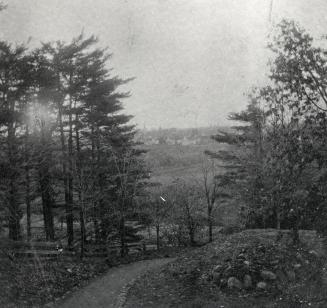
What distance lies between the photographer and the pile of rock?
15530 millimetres

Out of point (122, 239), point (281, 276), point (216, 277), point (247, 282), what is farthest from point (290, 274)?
point (122, 239)

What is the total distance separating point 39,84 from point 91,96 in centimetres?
379

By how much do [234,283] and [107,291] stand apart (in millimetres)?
6135

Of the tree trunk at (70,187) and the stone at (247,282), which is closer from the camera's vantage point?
the stone at (247,282)

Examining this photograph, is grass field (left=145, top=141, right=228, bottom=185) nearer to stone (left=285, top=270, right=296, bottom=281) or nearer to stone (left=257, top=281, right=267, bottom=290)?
stone (left=285, top=270, right=296, bottom=281)

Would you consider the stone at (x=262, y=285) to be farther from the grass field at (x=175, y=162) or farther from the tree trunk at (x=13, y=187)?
the grass field at (x=175, y=162)

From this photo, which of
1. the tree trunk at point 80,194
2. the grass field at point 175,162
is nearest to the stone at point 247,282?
the tree trunk at point 80,194

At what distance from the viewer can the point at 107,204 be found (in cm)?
2916

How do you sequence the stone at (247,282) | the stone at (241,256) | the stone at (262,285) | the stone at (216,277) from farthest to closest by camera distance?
the stone at (241,256)
the stone at (216,277)
the stone at (247,282)
the stone at (262,285)

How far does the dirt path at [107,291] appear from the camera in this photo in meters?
16.8

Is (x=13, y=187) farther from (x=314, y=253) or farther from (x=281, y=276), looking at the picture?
(x=314, y=253)

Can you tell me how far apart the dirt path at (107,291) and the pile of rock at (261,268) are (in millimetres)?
4321

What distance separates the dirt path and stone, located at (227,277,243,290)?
440 centimetres

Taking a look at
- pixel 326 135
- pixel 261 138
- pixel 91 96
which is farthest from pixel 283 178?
pixel 91 96
